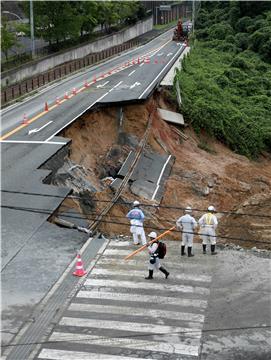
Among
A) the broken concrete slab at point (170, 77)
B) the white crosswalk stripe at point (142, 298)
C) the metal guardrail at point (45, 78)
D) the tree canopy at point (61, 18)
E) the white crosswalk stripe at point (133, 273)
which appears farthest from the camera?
Result: the tree canopy at point (61, 18)

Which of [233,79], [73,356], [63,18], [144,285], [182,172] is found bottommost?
[182,172]

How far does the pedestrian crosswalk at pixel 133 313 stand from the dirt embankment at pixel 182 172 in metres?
4.78

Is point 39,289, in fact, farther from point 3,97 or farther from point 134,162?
point 3,97

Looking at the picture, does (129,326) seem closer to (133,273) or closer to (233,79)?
(133,273)

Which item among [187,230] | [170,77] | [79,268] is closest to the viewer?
[79,268]

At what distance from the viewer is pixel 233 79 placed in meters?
47.0

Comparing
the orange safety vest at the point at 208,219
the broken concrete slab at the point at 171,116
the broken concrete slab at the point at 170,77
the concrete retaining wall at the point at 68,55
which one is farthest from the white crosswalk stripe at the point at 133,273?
the concrete retaining wall at the point at 68,55

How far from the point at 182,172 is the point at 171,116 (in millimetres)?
6288

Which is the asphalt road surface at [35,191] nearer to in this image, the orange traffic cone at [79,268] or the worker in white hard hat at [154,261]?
the orange traffic cone at [79,268]

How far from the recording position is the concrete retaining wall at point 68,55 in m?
42.4

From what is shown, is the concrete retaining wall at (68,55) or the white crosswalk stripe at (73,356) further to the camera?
the concrete retaining wall at (68,55)

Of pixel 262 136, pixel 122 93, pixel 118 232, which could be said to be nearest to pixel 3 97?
pixel 122 93

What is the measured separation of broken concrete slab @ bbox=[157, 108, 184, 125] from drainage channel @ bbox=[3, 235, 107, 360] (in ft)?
60.7

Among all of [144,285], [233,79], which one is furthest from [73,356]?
[233,79]
